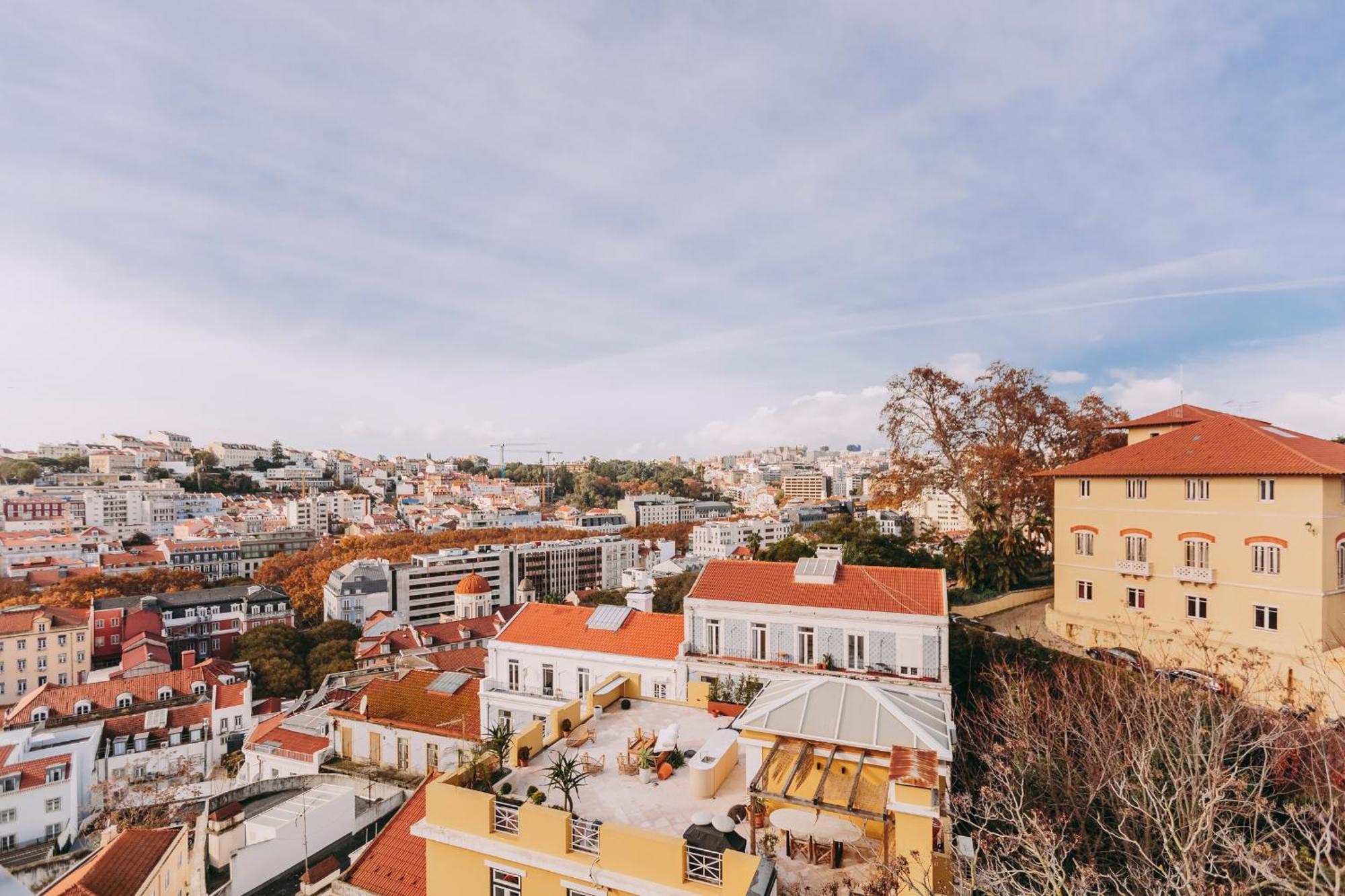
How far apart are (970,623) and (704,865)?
16940 mm

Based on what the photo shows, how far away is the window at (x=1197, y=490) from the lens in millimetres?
16859

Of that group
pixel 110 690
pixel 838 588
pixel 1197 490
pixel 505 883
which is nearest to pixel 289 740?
pixel 110 690

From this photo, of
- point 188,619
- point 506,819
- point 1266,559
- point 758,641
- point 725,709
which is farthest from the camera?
point 188,619

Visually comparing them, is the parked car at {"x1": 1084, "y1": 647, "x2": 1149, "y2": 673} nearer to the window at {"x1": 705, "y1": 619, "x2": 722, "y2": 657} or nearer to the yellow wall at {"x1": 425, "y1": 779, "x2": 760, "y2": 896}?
the window at {"x1": 705, "y1": 619, "x2": 722, "y2": 657}

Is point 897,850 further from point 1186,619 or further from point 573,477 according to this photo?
point 573,477

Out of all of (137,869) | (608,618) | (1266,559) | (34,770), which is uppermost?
(1266,559)

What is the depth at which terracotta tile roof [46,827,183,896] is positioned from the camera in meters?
13.2

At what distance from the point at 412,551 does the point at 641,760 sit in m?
69.0

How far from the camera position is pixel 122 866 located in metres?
14.1

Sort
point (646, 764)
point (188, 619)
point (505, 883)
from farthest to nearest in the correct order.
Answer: point (188, 619) < point (646, 764) < point (505, 883)

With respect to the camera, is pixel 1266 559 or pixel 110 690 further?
pixel 110 690

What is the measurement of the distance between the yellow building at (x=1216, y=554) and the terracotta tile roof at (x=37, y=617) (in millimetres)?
53525

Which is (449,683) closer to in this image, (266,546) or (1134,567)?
(1134,567)

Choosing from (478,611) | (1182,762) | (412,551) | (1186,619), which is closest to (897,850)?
(1182,762)
